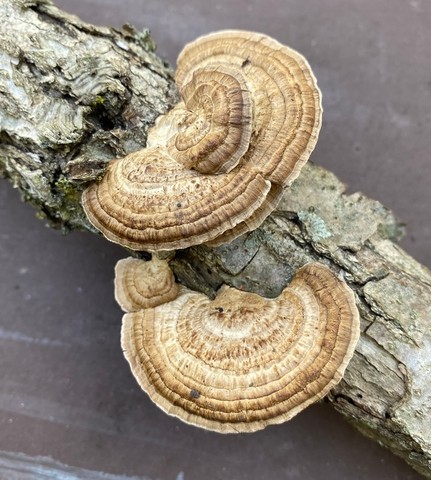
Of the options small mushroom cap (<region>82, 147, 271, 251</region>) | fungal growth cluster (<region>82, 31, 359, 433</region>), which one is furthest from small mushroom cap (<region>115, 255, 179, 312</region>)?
small mushroom cap (<region>82, 147, 271, 251</region>)

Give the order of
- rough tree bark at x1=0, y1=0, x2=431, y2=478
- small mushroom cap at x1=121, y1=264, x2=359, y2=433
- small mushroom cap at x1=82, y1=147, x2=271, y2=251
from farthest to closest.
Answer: rough tree bark at x1=0, y1=0, x2=431, y2=478 → small mushroom cap at x1=121, y1=264, x2=359, y2=433 → small mushroom cap at x1=82, y1=147, x2=271, y2=251

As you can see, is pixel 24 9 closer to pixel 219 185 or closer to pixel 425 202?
pixel 219 185

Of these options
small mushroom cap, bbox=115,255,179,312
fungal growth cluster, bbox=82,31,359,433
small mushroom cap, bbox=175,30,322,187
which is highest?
small mushroom cap, bbox=175,30,322,187

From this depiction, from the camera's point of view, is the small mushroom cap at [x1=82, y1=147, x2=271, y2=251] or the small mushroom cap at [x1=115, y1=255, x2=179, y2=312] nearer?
the small mushroom cap at [x1=82, y1=147, x2=271, y2=251]

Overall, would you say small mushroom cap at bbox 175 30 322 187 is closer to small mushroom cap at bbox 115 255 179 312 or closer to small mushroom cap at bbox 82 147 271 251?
small mushroom cap at bbox 82 147 271 251

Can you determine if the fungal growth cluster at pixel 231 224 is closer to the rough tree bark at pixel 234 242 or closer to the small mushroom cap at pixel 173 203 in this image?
the small mushroom cap at pixel 173 203

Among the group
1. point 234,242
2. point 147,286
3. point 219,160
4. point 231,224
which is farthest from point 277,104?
point 147,286
